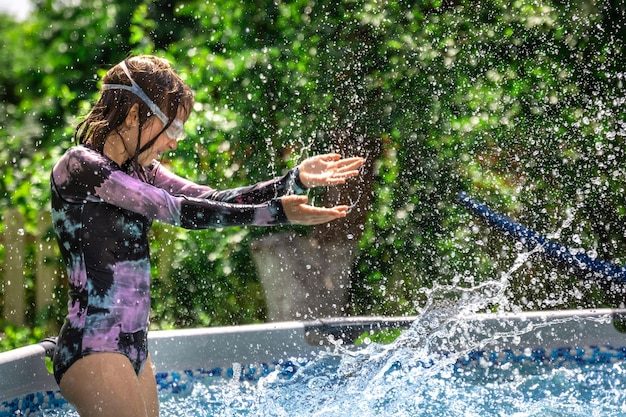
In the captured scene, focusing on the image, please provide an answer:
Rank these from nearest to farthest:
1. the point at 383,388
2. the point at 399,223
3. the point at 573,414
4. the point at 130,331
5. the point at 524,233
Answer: the point at 130,331
the point at 573,414
the point at 383,388
the point at 524,233
the point at 399,223

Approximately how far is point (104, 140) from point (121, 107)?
8 centimetres

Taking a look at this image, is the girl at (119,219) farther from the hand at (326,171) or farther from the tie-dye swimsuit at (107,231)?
the hand at (326,171)

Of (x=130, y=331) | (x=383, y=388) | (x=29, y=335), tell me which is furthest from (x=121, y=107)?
(x=29, y=335)

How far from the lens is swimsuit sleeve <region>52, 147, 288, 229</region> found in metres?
1.94

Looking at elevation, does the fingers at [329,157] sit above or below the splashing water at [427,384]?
above

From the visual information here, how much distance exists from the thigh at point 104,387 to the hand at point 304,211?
484mm

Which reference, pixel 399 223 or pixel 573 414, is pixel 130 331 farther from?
pixel 399 223

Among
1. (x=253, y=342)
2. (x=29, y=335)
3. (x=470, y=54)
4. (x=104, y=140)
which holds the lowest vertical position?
(x=29, y=335)

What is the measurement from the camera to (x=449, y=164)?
183 inches

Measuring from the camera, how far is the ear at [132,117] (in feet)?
6.71

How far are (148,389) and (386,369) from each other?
1189 mm

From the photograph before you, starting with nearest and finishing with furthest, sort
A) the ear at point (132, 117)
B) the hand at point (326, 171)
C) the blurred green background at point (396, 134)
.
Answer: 1. the ear at point (132, 117)
2. the hand at point (326, 171)
3. the blurred green background at point (396, 134)

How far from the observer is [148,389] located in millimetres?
2107

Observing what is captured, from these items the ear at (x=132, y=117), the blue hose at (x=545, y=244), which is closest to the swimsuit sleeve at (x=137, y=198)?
the ear at (x=132, y=117)
